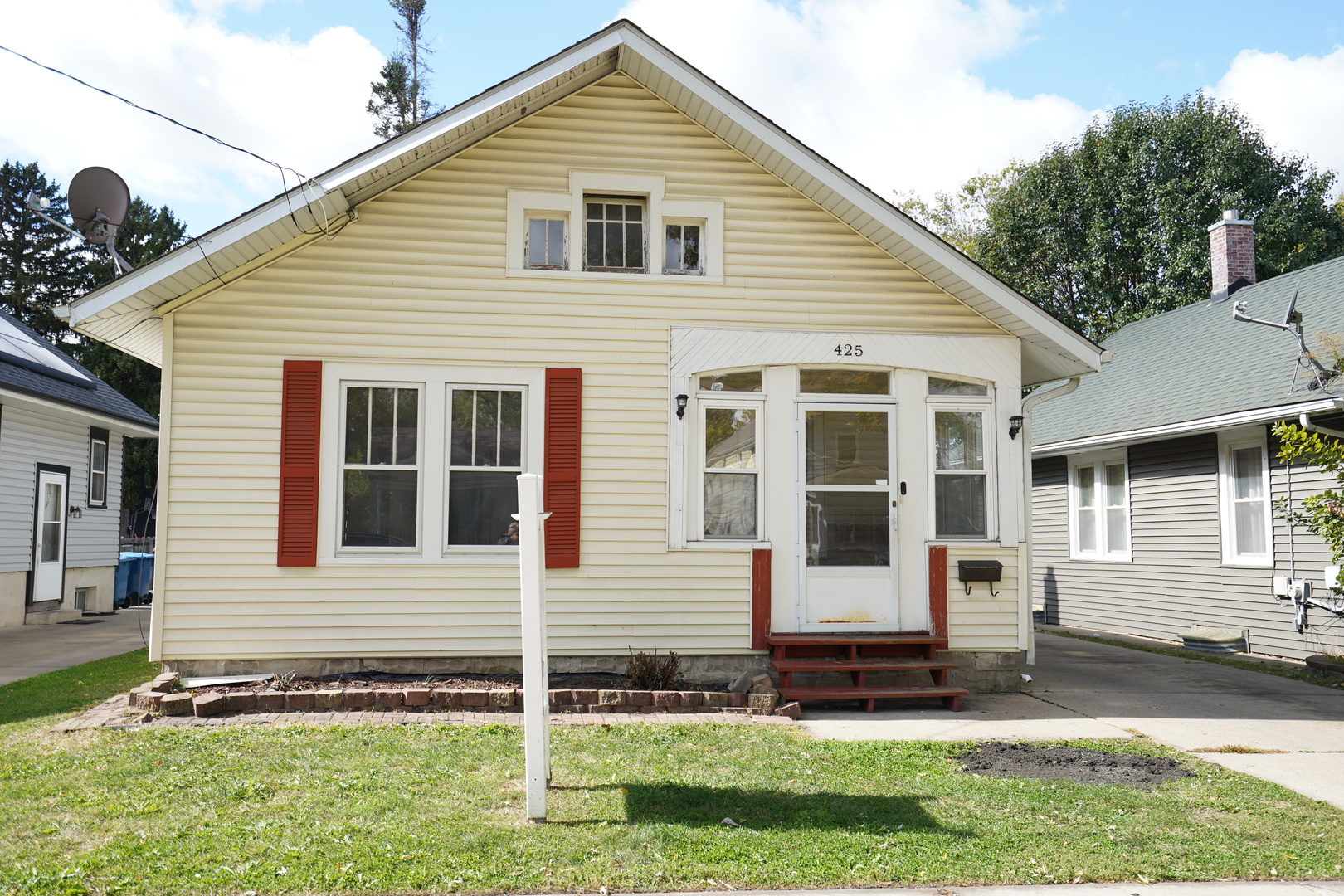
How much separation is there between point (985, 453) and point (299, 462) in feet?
20.3

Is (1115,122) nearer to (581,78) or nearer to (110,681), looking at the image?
(581,78)

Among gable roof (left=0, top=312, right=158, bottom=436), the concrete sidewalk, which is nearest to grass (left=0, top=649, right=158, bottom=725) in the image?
the concrete sidewalk

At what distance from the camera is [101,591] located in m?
17.9

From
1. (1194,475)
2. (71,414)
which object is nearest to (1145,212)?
(1194,475)

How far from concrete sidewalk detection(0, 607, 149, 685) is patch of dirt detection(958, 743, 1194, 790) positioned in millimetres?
8611

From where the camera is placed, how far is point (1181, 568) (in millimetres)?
13836

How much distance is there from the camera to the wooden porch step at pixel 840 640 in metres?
8.55

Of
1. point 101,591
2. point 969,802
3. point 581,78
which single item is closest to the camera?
point 969,802

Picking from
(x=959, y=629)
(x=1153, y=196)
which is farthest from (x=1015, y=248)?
(x=959, y=629)

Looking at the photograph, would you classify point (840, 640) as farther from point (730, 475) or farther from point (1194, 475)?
point (1194, 475)

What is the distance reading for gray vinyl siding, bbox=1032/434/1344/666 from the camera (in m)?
11.8

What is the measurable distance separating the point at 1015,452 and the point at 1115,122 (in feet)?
75.3

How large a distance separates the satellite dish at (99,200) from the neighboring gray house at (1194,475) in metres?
11.9

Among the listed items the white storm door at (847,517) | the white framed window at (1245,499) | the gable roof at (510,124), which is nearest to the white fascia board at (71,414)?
the gable roof at (510,124)
